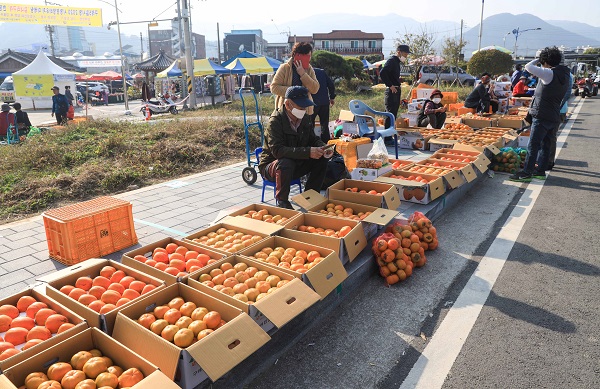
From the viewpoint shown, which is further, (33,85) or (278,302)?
(33,85)

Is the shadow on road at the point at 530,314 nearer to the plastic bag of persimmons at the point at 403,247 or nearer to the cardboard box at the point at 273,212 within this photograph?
the plastic bag of persimmons at the point at 403,247

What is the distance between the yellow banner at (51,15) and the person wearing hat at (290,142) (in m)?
37.2

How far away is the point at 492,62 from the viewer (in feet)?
100

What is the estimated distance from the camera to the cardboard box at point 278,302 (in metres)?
2.73

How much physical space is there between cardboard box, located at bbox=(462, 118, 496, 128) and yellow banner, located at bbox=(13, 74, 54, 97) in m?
26.7

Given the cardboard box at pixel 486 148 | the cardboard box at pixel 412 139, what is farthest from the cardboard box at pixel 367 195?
the cardboard box at pixel 412 139

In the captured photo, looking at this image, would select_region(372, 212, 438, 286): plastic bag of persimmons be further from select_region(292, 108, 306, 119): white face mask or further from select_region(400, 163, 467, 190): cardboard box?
select_region(292, 108, 306, 119): white face mask

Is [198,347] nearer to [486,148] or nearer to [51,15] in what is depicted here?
[486,148]

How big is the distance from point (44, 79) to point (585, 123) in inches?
1171

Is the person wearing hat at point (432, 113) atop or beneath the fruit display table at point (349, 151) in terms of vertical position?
atop

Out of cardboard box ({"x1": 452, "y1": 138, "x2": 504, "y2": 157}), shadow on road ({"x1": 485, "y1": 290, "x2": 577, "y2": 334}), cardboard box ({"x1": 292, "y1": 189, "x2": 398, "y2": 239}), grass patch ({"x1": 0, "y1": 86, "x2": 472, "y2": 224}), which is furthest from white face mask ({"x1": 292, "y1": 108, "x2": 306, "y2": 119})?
cardboard box ({"x1": 452, "y1": 138, "x2": 504, "y2": 157})

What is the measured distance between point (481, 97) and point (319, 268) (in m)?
10.7

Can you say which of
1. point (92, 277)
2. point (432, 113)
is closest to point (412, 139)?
point (432, 113)

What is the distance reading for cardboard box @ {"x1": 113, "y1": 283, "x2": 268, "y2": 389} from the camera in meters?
2.27
